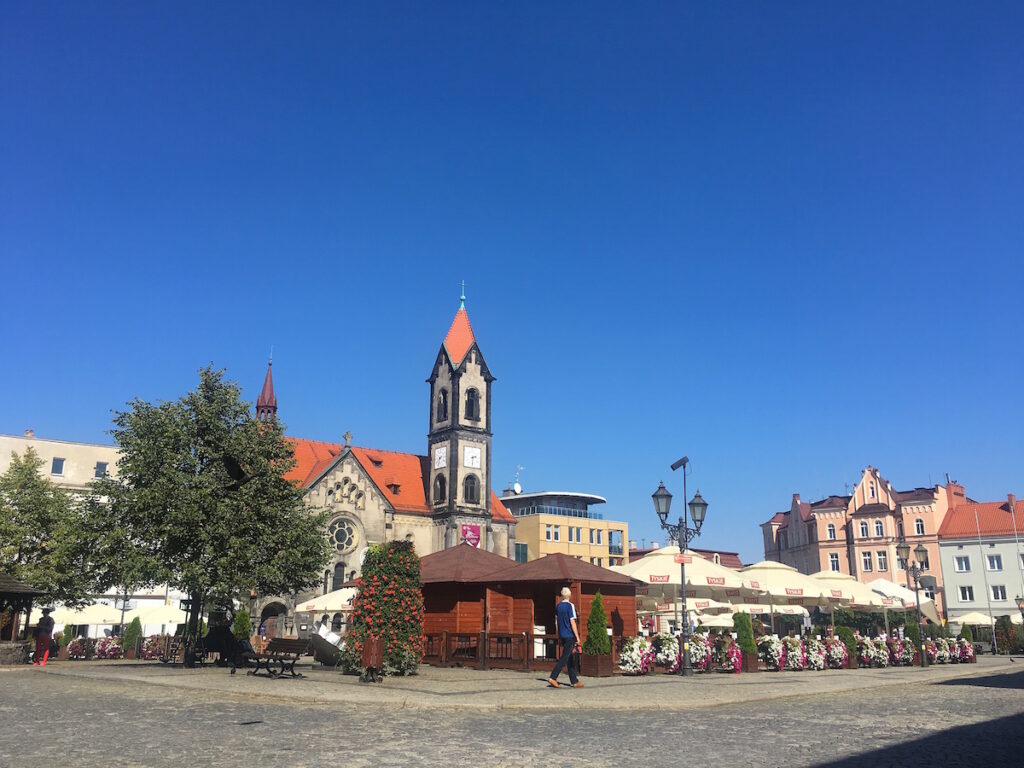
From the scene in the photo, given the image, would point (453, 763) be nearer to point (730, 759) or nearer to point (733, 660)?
point (730, 759)

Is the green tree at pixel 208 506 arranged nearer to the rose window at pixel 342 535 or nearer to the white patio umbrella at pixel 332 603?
the white patio umbrella at pixel 332 603

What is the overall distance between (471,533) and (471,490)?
3862 mm

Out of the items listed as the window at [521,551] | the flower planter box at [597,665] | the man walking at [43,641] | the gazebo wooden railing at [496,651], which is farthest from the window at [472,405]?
the flower planter box at [597,665]

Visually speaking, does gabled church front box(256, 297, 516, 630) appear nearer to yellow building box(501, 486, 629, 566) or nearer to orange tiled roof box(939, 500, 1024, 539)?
yellow building box(501, 486, 629, 566)

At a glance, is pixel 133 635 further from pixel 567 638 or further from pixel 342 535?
pixel 567 638

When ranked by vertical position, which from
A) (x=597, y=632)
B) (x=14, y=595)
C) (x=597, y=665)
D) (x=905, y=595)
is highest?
(x=14, y=595)

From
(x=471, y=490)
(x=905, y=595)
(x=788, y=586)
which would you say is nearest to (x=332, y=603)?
(x=788, y=586)

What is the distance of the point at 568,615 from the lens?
17203mm

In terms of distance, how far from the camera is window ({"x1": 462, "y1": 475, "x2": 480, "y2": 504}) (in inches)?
2680

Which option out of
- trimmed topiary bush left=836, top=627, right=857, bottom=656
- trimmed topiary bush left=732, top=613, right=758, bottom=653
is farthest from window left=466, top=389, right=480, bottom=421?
trimmed topiary bush left=732, top=613, right=758, bottom=653

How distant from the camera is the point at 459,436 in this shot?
2709 inches

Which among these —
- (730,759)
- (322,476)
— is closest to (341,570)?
(322,476)

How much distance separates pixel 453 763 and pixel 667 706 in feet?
23.4

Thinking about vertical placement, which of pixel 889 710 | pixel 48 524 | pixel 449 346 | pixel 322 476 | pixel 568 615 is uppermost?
pixel 449 346
